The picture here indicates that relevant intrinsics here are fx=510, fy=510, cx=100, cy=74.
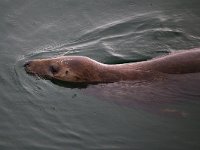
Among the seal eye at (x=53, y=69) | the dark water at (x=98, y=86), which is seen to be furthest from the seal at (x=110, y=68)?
the dark water at (x=98, y=86)

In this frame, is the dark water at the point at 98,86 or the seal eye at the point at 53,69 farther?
the seal eye at the point at 53,69

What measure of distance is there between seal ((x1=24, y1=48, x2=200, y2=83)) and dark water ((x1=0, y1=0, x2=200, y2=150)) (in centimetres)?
14

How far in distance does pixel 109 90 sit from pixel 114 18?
11.8 feet

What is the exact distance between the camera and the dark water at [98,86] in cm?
879

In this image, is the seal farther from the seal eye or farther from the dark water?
the dark water

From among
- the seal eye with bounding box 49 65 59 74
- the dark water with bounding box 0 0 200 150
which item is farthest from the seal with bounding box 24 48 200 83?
the dark water with bounding box 0 0 200 150

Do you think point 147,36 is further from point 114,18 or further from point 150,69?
point 150,69

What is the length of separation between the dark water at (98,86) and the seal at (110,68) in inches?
5.6

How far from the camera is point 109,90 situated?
378 inches

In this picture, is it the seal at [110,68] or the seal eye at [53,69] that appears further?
the seal eye at [53,69]

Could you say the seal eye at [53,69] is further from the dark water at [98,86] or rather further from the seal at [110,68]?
the dark water at [98,86]

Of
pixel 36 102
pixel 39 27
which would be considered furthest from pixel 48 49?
pixel 36 102

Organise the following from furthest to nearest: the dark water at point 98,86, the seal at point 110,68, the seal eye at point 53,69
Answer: the seal eye at point 53,69, the seal at point 110,68, the dark water at point 98,86

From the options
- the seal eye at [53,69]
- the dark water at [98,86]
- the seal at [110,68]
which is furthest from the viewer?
the seal eye at [53,69]
